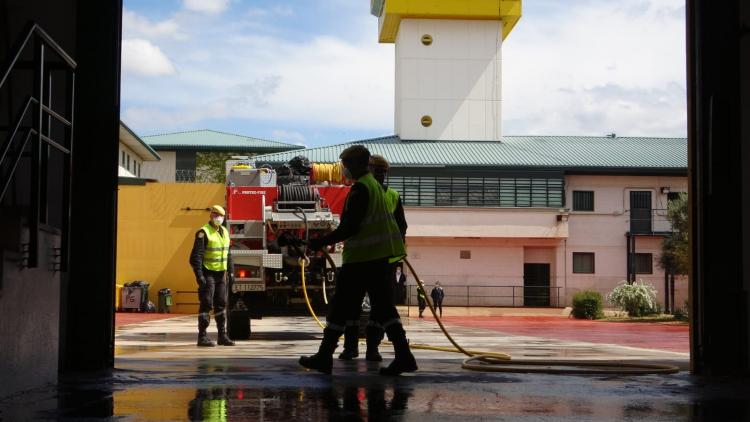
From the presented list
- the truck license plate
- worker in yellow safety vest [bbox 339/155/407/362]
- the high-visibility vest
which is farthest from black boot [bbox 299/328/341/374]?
the truck license plate

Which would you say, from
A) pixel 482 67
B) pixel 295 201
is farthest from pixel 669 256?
→ pixel 295 201

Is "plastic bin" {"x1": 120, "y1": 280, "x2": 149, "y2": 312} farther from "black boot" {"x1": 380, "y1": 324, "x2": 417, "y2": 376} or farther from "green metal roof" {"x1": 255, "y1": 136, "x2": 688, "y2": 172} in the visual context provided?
"black boot" {"x1": 380, "y1": 324, "x2": 417, "y2": 376}

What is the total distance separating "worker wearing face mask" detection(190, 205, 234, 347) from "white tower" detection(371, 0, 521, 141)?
4679cm

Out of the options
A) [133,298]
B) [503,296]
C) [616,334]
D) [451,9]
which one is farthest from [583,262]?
[616,334]

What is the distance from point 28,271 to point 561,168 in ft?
166

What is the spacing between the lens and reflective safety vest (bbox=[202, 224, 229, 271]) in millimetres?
14945

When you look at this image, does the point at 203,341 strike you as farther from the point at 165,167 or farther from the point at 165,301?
the point at 165,167

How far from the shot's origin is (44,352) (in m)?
7.27

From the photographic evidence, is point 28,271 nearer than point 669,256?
Yes

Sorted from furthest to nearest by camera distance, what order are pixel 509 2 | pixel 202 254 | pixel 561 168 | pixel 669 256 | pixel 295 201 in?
1. pixel 509 2
2. pixel 561 168
3. pixel 669 256
4. pixel 295 201
5. pixel 202 254

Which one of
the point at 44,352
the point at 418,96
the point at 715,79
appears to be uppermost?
the point at 418,96

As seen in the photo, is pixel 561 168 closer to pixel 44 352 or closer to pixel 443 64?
pixel 443 64

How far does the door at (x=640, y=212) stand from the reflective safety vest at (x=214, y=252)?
43478 mm

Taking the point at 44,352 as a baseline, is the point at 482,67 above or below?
above
